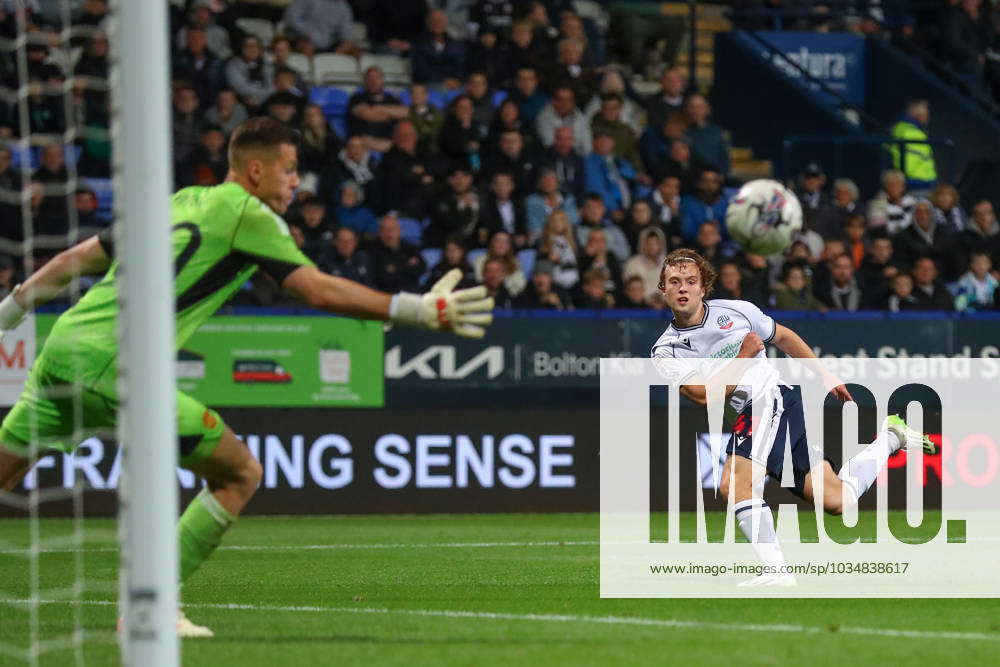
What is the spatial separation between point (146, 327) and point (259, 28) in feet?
50.0

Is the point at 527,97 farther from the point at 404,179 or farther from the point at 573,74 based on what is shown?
the point at 404,179

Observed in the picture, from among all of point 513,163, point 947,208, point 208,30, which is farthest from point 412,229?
point 947,208

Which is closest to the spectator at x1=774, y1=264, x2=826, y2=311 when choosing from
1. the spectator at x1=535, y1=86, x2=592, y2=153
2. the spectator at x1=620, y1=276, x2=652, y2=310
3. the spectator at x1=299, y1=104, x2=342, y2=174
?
the spectator at x1=620, y1=276, x2=652, y2=310

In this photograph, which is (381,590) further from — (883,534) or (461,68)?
(461,68)

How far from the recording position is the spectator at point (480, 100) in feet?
64.1

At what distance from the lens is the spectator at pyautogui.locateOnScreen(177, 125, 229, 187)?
58.4ft

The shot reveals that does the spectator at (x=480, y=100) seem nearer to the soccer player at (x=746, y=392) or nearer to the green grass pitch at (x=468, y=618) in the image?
the green grass pitch at (x=468, y=618)

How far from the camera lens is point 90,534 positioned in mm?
14859

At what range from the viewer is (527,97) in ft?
65.4

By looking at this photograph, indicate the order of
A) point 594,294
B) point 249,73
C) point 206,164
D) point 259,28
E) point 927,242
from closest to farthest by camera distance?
point 594,294, point 206,164, point 249,73, point 927,242, point 259,28

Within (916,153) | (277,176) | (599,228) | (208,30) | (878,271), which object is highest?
(208,30)

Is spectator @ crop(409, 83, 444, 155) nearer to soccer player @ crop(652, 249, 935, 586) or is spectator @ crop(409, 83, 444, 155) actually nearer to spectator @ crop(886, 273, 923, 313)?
spectator @ crop(886, 273, 923, 313)

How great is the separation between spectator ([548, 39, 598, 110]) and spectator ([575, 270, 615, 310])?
3173mm

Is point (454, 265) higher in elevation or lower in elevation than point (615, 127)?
lower
